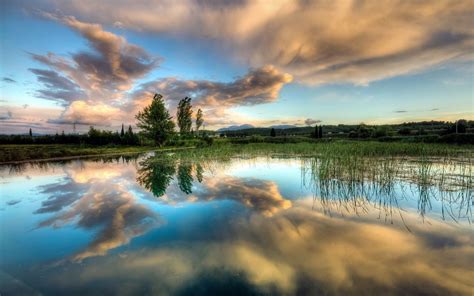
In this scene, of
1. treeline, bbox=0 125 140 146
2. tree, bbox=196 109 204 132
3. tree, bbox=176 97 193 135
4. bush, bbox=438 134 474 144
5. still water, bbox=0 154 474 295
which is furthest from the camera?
tree, bbox=196 109 204 132

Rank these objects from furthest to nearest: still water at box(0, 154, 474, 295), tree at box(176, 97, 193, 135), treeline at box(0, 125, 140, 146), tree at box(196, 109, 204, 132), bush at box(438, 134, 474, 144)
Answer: tree at box(196, 109, 204, 132) → tree at box(176, 97, 193, 135) → treeline at box(0, 125, 140, 146) → bush at box(438, 134, 474, 144) → still water at box(0, 154, 474, 295)

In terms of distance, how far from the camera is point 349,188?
867 centimetres

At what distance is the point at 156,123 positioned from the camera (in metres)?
36.6

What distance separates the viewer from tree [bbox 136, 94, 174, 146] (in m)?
36.8

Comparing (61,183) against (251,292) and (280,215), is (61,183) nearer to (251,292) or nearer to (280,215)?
(280,215)

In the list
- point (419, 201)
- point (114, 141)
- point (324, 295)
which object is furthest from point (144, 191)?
point (114, 141)

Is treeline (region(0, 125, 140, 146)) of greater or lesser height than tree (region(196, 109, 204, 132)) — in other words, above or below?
below

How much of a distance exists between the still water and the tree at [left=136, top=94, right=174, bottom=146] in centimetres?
2866

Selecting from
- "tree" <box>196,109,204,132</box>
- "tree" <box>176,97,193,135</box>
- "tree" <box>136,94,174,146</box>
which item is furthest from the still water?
"tree" <box>196,109,204,132</box>

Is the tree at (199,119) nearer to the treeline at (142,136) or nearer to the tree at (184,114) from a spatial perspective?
the tree at (184,114)

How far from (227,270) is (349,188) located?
680 centimetres

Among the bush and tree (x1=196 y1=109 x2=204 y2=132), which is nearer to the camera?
the bush

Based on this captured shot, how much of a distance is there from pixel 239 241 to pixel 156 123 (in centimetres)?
3499

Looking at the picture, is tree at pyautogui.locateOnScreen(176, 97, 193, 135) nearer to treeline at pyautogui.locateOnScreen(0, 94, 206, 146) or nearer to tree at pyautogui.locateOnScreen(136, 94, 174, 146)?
treeline at pyautogui.locateOnScreen(0, 94, 206, 146)
